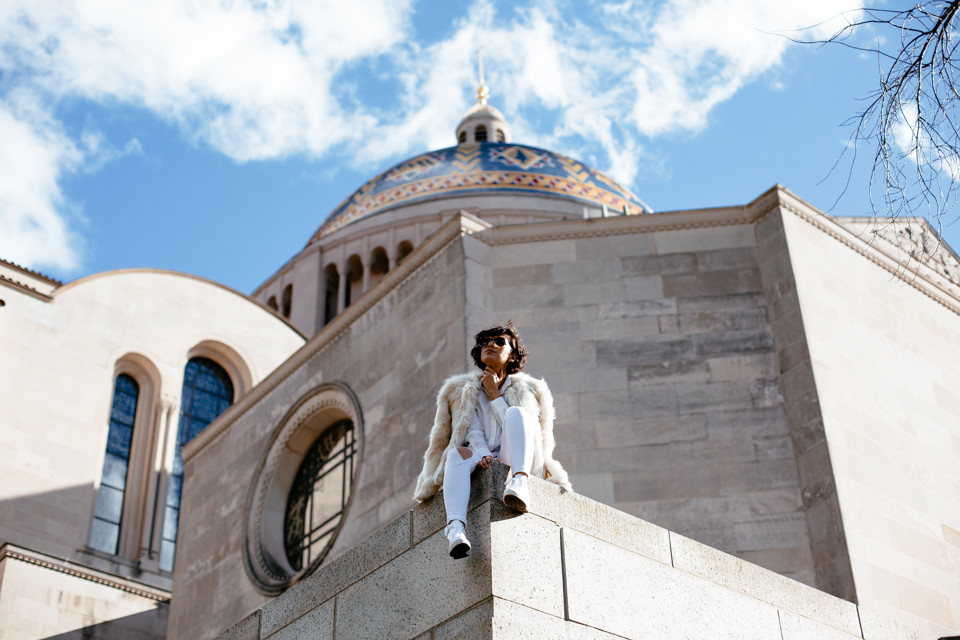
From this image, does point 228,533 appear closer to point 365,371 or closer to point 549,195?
point 365,371

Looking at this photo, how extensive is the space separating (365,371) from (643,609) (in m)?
9.19

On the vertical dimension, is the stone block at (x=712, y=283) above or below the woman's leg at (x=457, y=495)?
above

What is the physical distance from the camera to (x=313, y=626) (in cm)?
797

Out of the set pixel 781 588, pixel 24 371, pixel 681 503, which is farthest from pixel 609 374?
pixel 24 371

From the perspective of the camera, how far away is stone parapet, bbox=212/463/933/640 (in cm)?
681

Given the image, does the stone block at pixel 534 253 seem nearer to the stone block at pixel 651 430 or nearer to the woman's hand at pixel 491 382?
the stone block at pixel 651 430

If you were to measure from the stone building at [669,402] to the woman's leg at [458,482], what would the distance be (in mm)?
4194

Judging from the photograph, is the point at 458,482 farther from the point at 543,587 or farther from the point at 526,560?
the point at 543,587

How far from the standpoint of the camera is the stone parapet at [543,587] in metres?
6.81

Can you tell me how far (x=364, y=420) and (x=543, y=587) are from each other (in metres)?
8.99

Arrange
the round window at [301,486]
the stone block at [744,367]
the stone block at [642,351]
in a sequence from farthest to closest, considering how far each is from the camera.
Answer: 1. the round window at [301,486]
2. the stone block at [642,351]
3. the stone block at [744,367]

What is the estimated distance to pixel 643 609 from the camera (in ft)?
24.0

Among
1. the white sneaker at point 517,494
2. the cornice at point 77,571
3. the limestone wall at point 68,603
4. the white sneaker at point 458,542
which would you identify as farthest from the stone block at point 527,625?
the cornice at point 77,571

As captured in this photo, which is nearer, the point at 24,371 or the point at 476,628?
the point at 476,628
